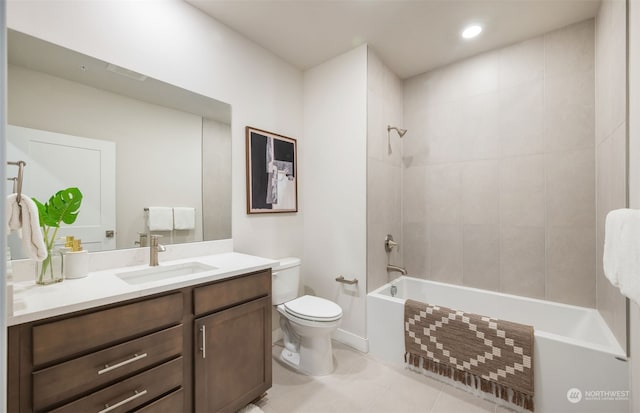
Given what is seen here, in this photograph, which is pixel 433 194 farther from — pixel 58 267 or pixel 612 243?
pixel 58 267

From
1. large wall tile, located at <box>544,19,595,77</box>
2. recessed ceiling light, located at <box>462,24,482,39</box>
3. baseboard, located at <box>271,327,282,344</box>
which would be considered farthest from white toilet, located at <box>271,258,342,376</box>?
large wall tile, located at <box>544,19,595,77</box>

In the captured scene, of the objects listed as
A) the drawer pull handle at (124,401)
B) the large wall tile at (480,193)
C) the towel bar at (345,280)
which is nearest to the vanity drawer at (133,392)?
the drawer pull handle at (124,401)

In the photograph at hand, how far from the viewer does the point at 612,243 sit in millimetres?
1093

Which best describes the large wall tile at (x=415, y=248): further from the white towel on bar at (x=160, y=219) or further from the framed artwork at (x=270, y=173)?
the white towel on bar at (x=160, y=219)

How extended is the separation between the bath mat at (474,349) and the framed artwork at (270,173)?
1.36m

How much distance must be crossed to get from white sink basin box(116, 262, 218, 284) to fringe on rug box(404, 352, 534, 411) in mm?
1618

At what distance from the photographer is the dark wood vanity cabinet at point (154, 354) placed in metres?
0.91

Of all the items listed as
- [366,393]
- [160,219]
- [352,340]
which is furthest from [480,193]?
[160,219]

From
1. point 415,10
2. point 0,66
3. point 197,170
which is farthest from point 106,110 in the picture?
point 415,10

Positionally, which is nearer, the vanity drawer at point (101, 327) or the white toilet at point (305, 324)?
the vanity drawer at point (101, 327)

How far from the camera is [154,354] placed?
1.17 m

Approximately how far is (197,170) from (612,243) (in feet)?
7.21

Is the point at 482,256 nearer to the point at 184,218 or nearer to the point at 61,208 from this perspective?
the point at 184,218

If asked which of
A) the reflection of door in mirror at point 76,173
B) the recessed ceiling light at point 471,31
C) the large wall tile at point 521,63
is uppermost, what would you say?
the recessed ceiling light at point 471,31
